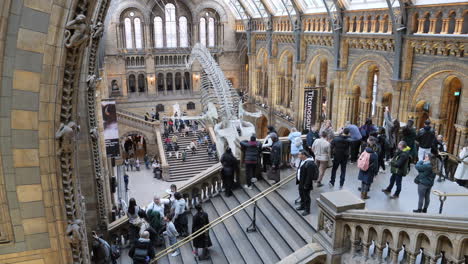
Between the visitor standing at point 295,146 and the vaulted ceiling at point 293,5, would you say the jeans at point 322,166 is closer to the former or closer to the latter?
the visitor standing at point 295,146

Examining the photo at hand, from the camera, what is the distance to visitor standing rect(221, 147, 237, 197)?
27.9ft

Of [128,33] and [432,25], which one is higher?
[128,33]

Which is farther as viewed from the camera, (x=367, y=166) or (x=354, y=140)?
(x=354, y=140)

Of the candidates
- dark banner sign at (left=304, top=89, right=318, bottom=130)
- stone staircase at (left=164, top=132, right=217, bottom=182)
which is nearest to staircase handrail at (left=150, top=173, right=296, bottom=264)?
dark banner sign at (left=304, top=89, right=318, bottom=130)

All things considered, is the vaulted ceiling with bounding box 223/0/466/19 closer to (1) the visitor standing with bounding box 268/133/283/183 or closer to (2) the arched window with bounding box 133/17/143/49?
(2) the arched window with bounding box 133/17/143/49

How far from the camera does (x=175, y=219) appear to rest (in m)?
7.81

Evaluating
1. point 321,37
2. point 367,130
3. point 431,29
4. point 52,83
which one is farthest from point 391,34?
point 52,83

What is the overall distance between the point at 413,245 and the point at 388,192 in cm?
306

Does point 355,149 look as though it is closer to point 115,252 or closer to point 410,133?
point 410,133

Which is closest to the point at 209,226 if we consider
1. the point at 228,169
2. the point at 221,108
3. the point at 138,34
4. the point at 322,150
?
the point at 228,169

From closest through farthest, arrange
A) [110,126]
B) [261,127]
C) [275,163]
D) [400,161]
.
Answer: [400,161] → [275,163] → [110,126] → [261,127]

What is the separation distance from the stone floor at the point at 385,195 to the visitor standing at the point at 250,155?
0.73 metres

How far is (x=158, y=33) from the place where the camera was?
33.2 m

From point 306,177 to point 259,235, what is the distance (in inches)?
55.4
